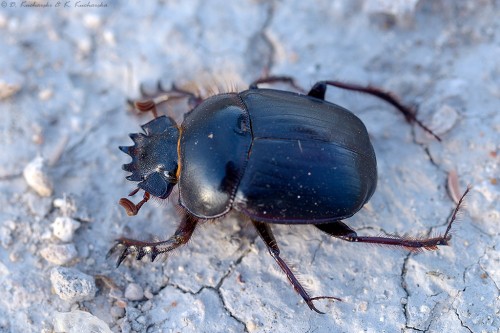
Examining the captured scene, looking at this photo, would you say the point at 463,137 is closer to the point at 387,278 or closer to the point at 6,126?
the point at 387,278

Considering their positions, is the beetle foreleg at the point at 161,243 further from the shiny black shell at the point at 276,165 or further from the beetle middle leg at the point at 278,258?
the beetle middle leg at the point at 278,258

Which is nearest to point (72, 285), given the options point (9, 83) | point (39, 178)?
point (39, 178)

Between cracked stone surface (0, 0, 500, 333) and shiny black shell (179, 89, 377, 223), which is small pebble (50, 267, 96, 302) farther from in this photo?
shiny black shell (179, 89, 377, 223)

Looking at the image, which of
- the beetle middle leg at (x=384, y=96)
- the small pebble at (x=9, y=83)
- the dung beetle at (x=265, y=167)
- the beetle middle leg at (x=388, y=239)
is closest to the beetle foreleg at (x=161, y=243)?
the dung beetle at (x=265, y=167)

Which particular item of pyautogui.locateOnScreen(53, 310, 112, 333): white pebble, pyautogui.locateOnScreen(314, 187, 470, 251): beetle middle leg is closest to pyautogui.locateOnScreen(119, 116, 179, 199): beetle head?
pyautogui.locateOnScreen(53, 310, 112, 333): white pebble

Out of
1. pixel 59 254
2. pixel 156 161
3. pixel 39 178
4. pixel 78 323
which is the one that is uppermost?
pixel 156 161

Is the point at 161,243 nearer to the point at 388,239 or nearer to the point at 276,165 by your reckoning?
the point at 276,165
